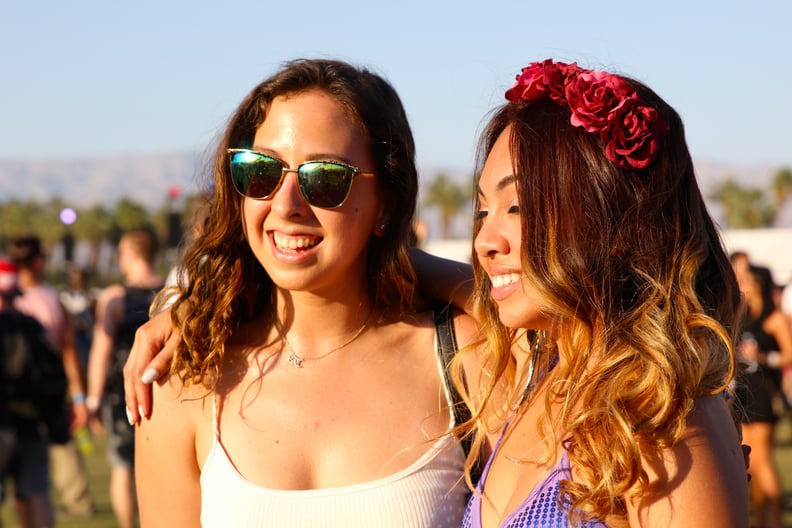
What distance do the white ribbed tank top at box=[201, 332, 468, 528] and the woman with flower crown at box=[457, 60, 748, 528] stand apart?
208mm

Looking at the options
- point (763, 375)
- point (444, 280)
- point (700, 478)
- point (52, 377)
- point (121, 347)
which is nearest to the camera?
point (700, 478)

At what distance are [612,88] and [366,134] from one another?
2.48 ft

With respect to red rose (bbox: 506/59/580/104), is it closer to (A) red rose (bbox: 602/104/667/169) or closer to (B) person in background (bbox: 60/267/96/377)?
(A) red rose (bbox: 602/104/667/169)

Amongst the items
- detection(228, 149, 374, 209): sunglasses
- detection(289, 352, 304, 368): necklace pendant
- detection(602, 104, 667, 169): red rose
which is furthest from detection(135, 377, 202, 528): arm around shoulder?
detection(602, 104, 667, 169): red rose

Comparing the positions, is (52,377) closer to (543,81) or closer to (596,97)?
(543,81)

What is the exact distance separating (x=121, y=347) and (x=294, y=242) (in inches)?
193

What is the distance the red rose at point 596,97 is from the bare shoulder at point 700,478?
0.62 meters

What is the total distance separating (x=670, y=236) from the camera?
7.24 ft

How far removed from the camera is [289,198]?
2.66 m

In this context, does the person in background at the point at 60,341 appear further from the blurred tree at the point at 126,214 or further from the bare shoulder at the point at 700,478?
the blurred tree at the point at 126,214

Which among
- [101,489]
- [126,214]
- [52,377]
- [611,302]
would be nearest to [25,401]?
[52,377]

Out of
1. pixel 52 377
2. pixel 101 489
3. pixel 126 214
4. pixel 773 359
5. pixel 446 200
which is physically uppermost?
pixel 52 377

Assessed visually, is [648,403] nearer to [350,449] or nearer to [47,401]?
[350,449]

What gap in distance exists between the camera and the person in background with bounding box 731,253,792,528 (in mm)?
7805
